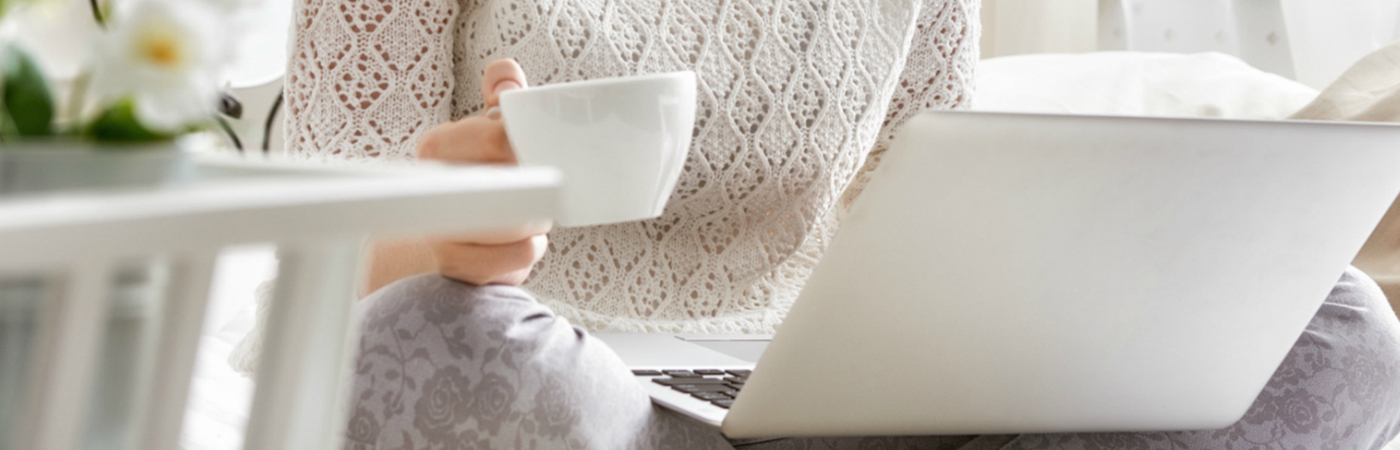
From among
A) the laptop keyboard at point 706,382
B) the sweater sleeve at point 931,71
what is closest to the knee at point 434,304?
the laptop keyboard at point 706,382

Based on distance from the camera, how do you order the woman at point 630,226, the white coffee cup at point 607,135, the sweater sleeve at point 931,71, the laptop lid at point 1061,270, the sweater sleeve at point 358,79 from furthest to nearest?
the sweater sleeve at point 931,71 < the sweater sleeve at point 358,79 < the woman at point 630,226 < the laptop lid at point 1061,270 < the white coffee cup at point 607,135

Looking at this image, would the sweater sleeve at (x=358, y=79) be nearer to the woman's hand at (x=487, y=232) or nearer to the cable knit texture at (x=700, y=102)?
the cable knit texture at (x=700, y=102)

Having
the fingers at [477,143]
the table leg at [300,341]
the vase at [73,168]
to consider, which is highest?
the vase at [73,168]

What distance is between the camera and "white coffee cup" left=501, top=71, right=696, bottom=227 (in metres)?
A: 0.32

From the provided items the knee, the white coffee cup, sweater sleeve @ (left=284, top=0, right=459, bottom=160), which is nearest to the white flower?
the white coffee cup

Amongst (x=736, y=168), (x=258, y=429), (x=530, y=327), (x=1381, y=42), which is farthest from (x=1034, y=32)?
(x=258, y=429)

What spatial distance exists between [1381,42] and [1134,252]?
1.63 m

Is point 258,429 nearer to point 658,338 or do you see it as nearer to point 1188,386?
point 1188,386

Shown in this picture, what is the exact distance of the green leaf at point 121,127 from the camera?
18 centimetres

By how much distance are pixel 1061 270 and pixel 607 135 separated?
24 cm

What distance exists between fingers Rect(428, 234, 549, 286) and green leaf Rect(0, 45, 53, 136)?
34 centimetres

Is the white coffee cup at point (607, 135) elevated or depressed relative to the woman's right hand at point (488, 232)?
elevated

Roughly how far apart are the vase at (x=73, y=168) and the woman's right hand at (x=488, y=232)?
221 mm

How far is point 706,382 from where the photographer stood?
61 cm
